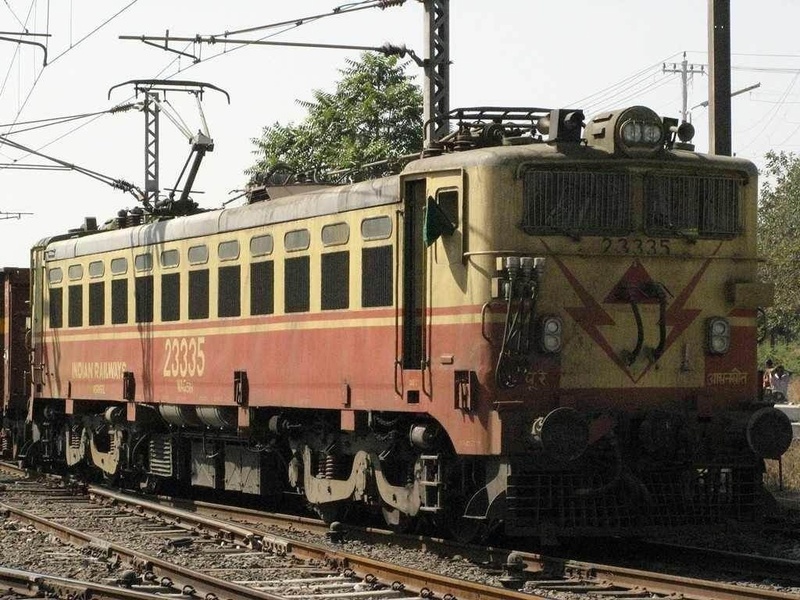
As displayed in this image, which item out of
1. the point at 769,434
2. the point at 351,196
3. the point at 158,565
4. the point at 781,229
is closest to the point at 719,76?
the point at 351,196

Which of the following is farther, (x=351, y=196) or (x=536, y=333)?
(x=351, y=196)

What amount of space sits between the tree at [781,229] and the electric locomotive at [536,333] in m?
36.1

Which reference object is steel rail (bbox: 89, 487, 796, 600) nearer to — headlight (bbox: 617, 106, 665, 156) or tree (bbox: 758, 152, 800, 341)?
headlight (bbox: 617, 106, 665, 156)

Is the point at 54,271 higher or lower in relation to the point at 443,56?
lower

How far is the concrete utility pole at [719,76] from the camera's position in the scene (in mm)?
18844

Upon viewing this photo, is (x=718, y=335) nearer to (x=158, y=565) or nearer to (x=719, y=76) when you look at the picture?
(x=158, y=565)

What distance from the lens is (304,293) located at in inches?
629

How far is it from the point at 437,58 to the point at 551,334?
27.4ft

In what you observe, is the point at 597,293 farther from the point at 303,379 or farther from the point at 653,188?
the point at 303,379

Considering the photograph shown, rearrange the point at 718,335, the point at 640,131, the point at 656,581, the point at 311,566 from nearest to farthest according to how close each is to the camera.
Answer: the point at 656,581 → the point at 311,566 → the point at 640,131 → the point at 718,335

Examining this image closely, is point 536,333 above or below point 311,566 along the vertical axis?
above

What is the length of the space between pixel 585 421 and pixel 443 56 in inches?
350

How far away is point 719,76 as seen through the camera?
63.1 ft

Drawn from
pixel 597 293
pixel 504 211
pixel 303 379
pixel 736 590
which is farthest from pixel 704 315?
pixel 303 379
